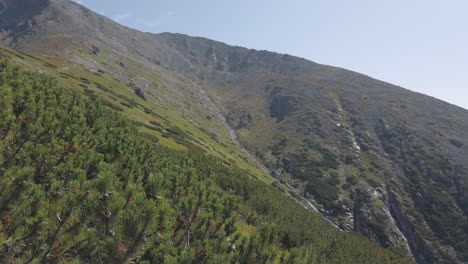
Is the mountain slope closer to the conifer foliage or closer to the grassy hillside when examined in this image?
the grassy hillside

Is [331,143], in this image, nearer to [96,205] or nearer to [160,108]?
[160,108]

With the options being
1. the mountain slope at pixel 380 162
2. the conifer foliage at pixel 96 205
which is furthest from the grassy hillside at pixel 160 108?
the conifer foliage at pixel 96 205

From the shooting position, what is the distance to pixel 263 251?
15.7 meters

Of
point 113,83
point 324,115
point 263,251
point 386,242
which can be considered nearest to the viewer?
point 263,251

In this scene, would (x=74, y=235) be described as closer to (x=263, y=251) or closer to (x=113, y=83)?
(x=263, y=251)

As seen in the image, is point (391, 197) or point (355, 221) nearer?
point (355, 221)

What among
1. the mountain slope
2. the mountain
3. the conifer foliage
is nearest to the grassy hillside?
the mountain

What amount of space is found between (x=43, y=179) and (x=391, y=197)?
127m

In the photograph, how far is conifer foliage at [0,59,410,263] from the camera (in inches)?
452

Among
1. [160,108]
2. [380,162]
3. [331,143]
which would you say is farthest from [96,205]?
[331,143]

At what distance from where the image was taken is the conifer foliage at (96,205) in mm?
11484

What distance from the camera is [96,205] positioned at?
1189 centimetres

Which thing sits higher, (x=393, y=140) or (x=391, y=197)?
(x=393, y=140)

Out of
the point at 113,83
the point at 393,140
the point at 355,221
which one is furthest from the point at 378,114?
the point at 113,83
